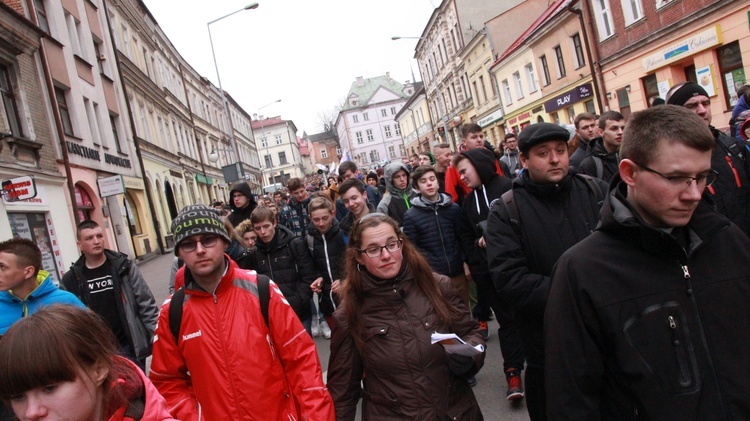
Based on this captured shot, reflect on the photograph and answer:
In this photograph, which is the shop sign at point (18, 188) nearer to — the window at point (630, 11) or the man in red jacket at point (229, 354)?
the man in red jacket at point (229, 354)

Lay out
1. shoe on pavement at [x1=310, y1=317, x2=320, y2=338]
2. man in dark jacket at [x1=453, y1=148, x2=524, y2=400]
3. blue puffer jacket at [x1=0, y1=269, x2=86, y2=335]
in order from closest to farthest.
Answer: blue puffer jacket at [x1=0, y1=269, x2=86, y2=335] → man in dark jacket at [x1=453, y1=148, x2=524, y2=400] → shoe on pavement at [x1=310, y1=317, x2=320, y2=338]

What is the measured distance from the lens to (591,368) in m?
1.83

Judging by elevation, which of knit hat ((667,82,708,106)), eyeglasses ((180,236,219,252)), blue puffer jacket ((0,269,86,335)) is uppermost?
knit hat ((667,82,708,106))

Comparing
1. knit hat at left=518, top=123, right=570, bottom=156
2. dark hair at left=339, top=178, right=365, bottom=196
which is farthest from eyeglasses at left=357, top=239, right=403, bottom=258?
dark hair at left=339, top=178, right=365, bottom=196

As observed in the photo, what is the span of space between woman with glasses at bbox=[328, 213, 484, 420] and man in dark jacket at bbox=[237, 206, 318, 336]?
2209 mm

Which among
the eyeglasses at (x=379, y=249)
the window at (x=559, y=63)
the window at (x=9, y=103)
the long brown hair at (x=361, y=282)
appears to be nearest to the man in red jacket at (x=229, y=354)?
the long brown hair at (x=361, y=282)

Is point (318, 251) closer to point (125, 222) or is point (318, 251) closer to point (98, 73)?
point (125, 222)

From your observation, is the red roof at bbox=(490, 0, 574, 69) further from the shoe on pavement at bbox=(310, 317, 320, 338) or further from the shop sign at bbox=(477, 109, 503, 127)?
the shoe on pavement at bbox=(310, 317, 320, 338)

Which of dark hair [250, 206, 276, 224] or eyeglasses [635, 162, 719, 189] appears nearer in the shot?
eyeglasses [635, 162, 719, 189]

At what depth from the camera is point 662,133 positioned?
179cm

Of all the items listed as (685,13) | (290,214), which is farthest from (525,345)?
(685,13)

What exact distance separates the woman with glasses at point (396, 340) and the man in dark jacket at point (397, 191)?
135 inches

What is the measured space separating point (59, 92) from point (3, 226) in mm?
7639

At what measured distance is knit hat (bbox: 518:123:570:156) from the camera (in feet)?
9.78
